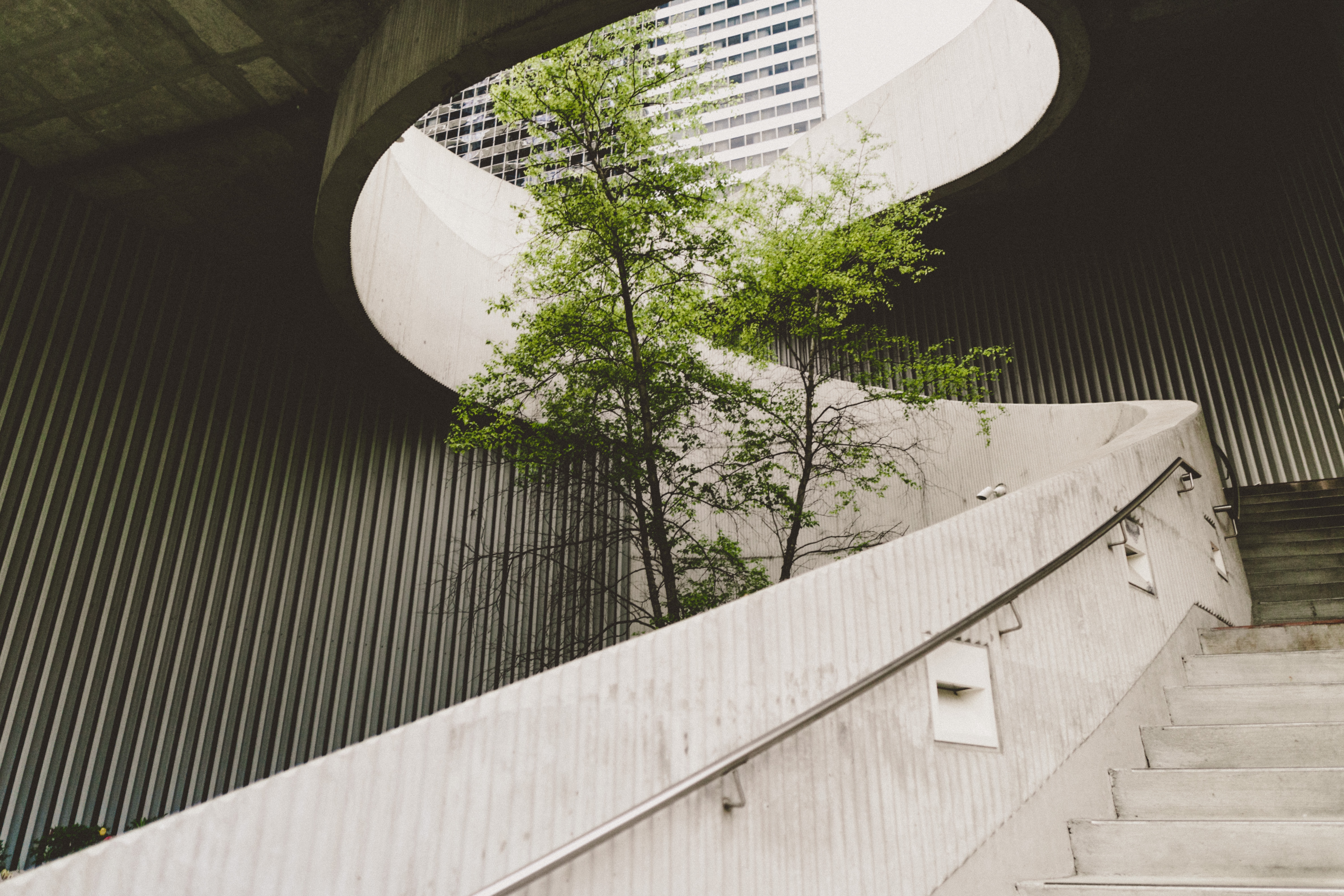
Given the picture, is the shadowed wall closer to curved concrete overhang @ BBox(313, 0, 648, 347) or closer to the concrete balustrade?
curved concrete overhang @ BBox(313, 0, 648, 347)

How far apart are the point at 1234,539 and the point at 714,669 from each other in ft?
16.2

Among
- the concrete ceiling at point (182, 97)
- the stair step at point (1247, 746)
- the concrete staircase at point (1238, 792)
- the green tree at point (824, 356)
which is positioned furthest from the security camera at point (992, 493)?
the concrete ceiling at point (182, 97)

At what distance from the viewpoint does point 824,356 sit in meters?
10.1

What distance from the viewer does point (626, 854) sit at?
163 centimetres

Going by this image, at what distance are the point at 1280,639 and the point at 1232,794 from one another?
1.31 meters

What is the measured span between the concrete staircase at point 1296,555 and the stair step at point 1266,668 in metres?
1.82

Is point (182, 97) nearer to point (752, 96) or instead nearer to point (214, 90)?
point (214, 90)

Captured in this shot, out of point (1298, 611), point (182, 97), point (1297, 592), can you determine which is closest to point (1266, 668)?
point (1298, 611)

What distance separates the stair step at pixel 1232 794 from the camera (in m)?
2.44

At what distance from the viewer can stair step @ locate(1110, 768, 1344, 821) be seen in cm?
244

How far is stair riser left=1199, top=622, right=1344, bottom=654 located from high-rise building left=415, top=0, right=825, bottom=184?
66216mm

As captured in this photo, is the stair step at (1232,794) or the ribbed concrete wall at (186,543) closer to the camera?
the stair step at (1232,794)

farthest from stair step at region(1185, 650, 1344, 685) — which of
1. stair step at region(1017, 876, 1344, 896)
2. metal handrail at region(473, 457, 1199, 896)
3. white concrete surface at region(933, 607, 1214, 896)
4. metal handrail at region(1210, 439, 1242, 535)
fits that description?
metal handrail at region(1210, 439, 1242, 535)

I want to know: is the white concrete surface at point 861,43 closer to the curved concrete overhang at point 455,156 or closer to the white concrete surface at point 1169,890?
the curved concrete overhang at point 455,156
